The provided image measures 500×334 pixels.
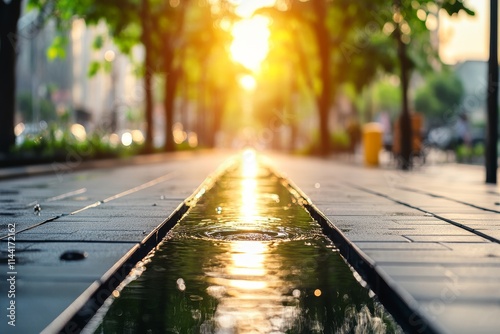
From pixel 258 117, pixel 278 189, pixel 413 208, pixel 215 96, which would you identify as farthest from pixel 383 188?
pixel 258 117

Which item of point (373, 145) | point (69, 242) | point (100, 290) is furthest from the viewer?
point (373, 145)

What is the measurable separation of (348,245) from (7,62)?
60.7 ft

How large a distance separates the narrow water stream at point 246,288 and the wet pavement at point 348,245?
0.22m

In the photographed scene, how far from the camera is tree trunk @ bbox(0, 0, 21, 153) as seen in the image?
24.6 m

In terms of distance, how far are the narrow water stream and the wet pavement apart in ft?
0.71

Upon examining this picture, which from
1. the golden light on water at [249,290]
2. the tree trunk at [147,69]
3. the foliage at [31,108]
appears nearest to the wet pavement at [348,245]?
the golden light on water at [249,290]

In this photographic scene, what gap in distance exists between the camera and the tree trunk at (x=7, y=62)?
80.7 feet

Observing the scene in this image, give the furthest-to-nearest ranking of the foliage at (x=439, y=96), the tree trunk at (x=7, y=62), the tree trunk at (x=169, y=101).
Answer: the foliage at (x=439, y=96) < the tree trunk at (x=169, y=101) < the tree trunk at (x=7, y=62)

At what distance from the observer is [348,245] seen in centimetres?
849

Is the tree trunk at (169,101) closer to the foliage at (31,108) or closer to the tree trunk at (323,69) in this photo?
the tree trunk at (323,69)

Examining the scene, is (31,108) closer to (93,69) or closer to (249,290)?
(93,69)

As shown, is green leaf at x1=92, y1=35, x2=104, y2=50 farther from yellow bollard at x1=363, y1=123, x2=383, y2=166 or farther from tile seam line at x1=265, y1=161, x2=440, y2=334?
tile seam line at x1=265, y1=161, x2=440, y2=334

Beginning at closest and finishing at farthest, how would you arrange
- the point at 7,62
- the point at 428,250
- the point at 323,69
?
the point at 428,250 → the point at 7,62 → the point at 323,69

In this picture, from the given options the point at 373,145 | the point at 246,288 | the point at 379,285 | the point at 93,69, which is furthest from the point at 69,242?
the point at 93,69
